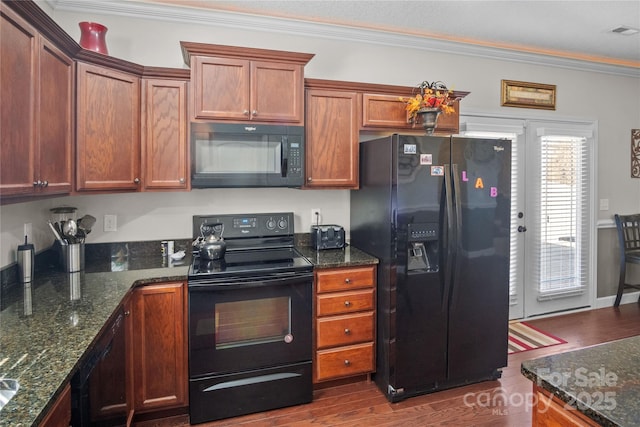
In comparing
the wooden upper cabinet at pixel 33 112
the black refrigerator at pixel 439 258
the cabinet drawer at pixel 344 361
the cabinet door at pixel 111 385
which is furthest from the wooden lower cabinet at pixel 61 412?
the black refrigerator at pixel 439 258

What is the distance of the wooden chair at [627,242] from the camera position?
409 centimetres

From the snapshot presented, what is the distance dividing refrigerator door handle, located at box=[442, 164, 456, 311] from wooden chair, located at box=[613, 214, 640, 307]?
2.78 metres

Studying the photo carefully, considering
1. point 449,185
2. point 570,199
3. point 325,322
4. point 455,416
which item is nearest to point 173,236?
point 325,322

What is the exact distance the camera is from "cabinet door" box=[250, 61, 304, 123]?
2.55 meters

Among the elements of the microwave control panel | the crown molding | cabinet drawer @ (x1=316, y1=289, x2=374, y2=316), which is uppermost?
the crown molding

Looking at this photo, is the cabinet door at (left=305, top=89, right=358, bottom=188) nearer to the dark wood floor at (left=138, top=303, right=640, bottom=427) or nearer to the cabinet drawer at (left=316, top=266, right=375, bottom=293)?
the cabinet drawer at (left=316, top=266, right=375, bottom=293)

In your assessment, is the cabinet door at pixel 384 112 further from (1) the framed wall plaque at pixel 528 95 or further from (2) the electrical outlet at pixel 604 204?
(2) the electrical outlet at pixel 604 204

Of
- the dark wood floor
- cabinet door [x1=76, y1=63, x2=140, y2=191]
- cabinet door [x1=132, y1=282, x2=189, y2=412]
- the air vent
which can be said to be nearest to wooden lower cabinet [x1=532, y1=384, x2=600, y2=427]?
the dark wood floor

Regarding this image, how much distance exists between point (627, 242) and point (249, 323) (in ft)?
13.7

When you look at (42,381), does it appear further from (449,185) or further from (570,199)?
(570,199)

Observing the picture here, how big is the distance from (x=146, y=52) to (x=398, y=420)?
3.00m

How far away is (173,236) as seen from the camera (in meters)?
2.86

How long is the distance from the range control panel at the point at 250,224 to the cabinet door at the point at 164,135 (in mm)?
412

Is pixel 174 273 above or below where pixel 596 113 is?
below
